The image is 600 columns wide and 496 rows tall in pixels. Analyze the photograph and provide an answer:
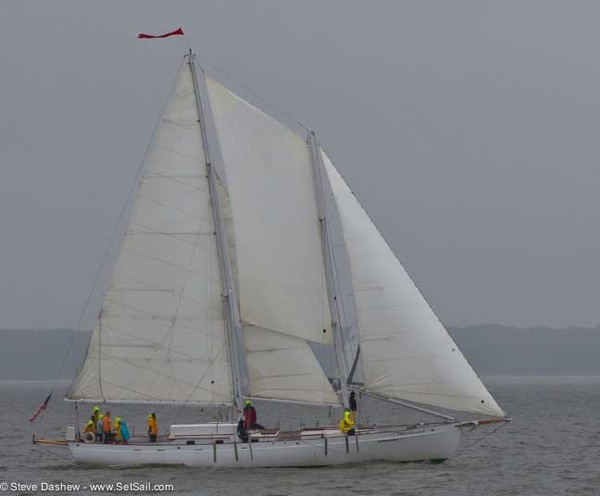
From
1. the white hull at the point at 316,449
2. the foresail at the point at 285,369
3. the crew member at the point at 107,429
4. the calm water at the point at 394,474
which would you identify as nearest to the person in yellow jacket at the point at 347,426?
the white hull at the point at 316,449

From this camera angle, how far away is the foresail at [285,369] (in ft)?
155

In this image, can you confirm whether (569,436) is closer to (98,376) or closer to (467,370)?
(467,370)

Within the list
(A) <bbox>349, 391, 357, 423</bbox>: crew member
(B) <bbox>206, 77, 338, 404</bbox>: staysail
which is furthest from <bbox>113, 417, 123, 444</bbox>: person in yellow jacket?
(A) <bbox>349, 391, 357, 423</bbox>: crew member

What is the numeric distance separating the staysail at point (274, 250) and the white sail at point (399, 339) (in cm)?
178

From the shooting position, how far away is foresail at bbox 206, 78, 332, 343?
46.8 m

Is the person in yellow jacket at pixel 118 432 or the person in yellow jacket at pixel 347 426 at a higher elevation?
the person in yellow jacket at pixel 118 432

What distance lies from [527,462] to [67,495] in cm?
1969

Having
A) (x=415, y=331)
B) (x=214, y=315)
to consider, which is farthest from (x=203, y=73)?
(x=415, y=331)

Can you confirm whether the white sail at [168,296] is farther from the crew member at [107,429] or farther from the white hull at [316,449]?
the white hull at [316,449]

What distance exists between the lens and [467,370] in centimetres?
4538

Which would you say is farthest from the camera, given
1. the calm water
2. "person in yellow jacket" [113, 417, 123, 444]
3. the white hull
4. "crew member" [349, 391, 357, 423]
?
"person in yellow jacket" [113, 417, 123, 444]

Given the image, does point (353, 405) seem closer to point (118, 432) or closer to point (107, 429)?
point (118, 432)

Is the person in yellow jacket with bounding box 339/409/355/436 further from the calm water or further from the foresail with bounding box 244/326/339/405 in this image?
the foresail with bounding box 244/326/339/405

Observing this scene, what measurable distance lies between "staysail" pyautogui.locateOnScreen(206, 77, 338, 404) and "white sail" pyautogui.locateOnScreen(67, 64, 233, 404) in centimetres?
140
